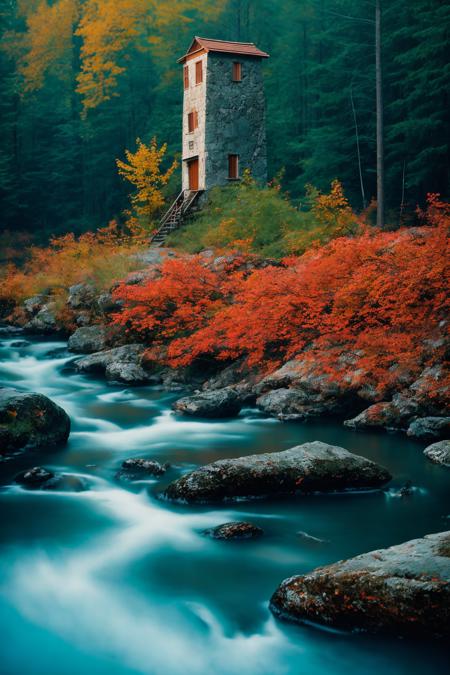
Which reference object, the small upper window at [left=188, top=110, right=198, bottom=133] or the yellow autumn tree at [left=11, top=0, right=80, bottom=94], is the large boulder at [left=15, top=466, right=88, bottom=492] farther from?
the yellow autumn tree at [left=11, top=0, right=80, bottom=94]

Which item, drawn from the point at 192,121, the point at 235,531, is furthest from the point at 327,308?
the point at 192,121

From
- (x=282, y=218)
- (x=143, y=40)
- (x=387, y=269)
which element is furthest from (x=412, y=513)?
(x=143, y=40)

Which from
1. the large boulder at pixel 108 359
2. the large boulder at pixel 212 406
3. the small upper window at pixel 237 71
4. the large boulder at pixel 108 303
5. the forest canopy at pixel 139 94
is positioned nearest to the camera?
the large boulder at pixel 212 406

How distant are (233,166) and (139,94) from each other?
17291 millimetres

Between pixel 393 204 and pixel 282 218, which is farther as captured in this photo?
pixel 393 204

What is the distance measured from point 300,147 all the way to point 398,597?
101 feet

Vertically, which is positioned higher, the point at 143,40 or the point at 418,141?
the point at 143,40

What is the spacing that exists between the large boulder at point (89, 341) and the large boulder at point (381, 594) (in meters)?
15.2

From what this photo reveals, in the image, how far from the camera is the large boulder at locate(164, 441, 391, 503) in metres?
9.22

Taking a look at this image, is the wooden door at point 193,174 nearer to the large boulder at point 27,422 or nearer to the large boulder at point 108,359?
the large boulder at point 108,359

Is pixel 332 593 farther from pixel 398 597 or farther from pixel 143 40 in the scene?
pixel 143 40

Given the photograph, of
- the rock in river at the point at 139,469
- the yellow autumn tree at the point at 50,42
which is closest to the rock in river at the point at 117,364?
the rock in river at the point at 139,469

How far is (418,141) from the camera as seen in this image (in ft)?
95.3

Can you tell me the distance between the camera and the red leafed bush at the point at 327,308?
13.8 meters
